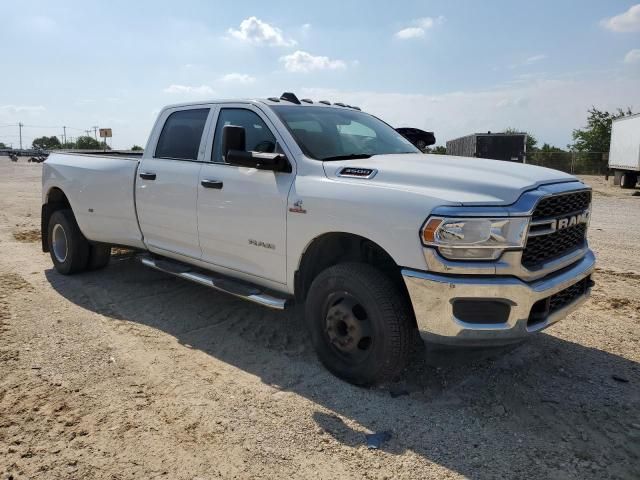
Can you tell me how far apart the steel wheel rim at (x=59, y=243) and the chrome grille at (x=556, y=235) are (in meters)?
5.54

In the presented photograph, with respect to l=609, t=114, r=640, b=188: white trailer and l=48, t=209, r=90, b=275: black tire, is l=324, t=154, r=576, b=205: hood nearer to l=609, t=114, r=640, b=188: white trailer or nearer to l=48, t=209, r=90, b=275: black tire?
l=48, t=209, r=90, b=275: black tire

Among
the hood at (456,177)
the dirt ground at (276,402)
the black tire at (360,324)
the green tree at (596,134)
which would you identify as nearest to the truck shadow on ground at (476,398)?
the dirt ground at (276,402)

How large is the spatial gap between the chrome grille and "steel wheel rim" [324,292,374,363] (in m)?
1.08

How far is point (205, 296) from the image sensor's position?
18.3ft

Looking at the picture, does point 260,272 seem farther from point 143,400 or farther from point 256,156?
point 143,400

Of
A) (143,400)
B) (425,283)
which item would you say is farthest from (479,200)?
(143,400)

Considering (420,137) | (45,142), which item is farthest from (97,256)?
(45,142)

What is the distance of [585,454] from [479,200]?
1.49 meters

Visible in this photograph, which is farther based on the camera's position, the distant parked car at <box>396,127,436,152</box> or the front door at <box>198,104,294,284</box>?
the distant parked car at <box>396,127,436,152</box>

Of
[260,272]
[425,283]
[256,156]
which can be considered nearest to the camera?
[425,283]

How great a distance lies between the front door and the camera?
3893 mm

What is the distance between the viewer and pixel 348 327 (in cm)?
350

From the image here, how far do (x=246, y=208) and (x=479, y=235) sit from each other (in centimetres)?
189

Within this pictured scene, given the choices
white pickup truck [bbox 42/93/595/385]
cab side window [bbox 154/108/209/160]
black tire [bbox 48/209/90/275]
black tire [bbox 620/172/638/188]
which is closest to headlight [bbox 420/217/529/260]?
white pickup truck [bbox 42/93/595/385]
